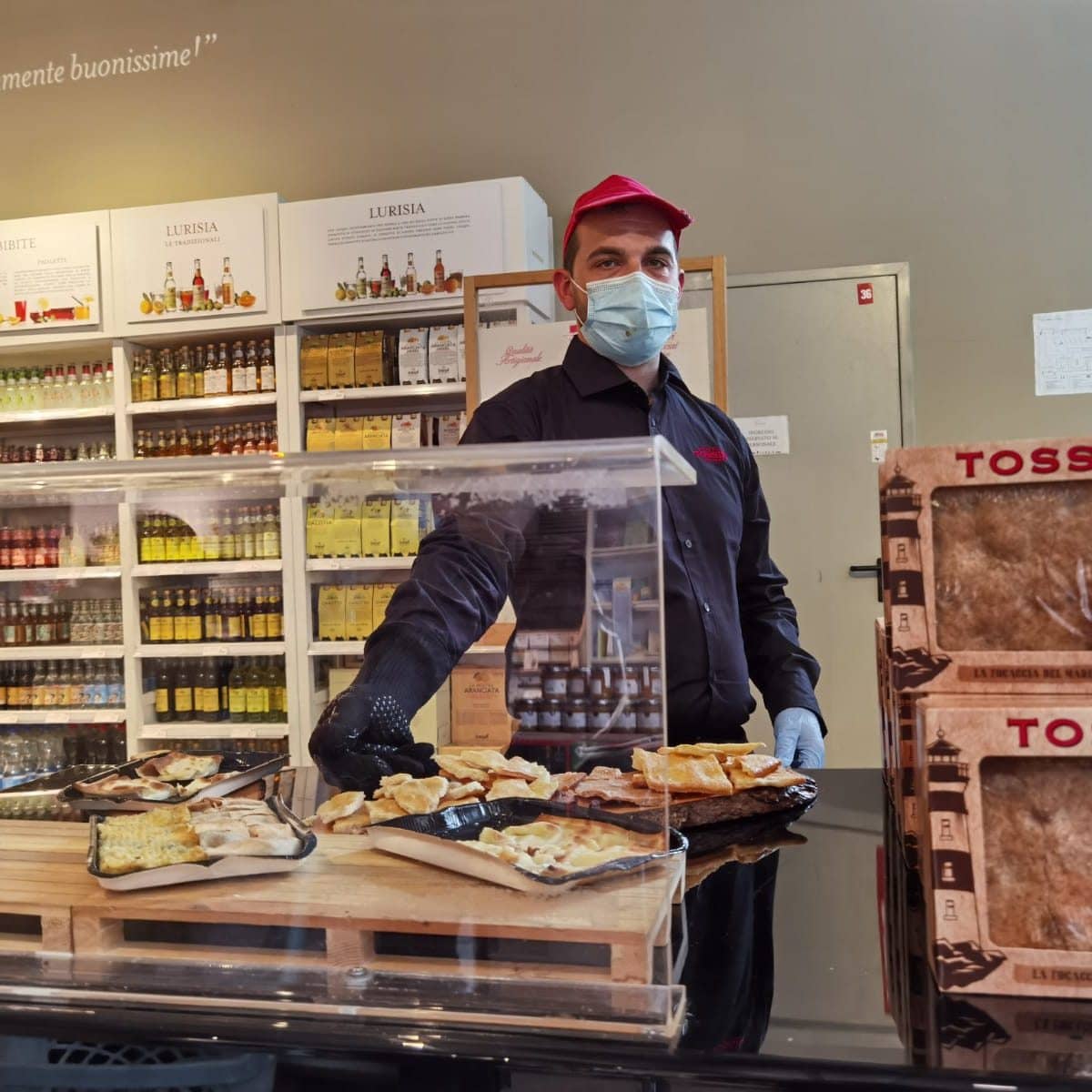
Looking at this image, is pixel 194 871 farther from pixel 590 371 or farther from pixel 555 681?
pixel 590 371

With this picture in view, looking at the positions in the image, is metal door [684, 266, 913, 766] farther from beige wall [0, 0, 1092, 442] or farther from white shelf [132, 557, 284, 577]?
white shelf [132, 557, 284, 577]

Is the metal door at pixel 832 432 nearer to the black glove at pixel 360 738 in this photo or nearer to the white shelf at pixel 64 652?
the black glove at pixel 360 738

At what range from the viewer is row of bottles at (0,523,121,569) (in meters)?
1.13

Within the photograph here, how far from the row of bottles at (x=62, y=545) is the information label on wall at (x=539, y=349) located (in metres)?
2.44

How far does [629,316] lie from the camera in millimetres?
1997

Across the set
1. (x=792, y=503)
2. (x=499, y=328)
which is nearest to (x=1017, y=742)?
(x=499, y=328)

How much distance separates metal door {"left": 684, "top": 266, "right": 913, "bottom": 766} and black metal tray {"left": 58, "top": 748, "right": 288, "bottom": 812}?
318cm

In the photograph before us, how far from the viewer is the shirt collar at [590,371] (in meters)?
2.05

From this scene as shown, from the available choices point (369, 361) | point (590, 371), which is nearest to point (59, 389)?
point (369, 361)

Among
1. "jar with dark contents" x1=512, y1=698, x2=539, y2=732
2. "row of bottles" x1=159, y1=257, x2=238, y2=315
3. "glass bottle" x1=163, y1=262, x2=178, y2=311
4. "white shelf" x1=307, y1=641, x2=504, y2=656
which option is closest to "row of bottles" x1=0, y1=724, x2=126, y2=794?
"white shelf" x1=307, y1=641, x2=504, y2=656

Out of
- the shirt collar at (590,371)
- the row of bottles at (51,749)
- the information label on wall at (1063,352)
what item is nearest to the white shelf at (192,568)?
the row of bottles at (51,749)

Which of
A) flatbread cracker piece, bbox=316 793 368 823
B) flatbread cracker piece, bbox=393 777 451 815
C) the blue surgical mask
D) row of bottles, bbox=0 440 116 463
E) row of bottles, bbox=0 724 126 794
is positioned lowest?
flatbread cracker piece, bbox=316 793 368 823

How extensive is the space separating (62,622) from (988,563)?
977mm

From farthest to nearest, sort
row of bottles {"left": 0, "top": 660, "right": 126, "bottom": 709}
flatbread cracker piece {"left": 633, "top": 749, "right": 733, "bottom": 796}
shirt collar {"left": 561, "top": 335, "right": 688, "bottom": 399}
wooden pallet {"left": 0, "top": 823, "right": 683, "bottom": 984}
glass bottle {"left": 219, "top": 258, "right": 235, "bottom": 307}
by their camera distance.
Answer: glass bottle {"left": 219, "top": 258, "right": 235, "bottom": 307}
shirt collar {"left": 561, "top": 335, "right": 688, "bottom": 399}
flatbread cracker piece {"left": 633, "top": 749, "right": 733, "bottom": 796}
row of bottles {"left": 0, "top": 660, "right": 126, "bottom": 709}
wooden pallet {"left": 0, "top": 823, "right": 683, "bottom": 984}
